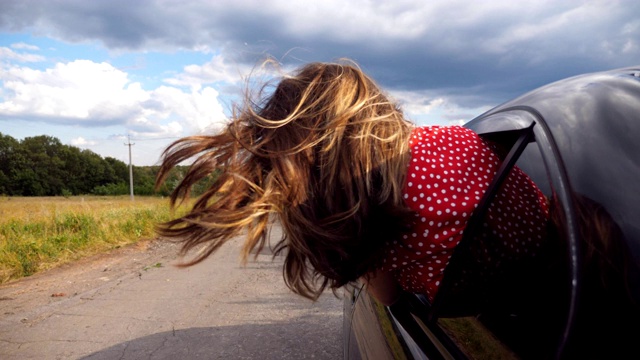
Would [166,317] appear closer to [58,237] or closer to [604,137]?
[604,137]

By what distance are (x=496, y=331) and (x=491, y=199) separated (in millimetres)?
322

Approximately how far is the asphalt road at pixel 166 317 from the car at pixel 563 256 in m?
1.49

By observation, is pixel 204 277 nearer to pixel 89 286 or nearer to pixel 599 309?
pixel 89 286

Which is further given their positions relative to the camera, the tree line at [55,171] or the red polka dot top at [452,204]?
the tree line at [55,171]

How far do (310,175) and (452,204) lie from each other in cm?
39

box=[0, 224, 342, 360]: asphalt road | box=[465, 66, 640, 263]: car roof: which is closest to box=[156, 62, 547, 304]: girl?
box=[465, 66, 640, 263]: car roof

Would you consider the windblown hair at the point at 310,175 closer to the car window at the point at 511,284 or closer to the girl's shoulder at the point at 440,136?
the girl's shoulder at the point at 440,136

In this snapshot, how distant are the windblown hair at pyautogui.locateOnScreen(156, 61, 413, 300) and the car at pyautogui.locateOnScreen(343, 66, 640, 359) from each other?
0.25 m

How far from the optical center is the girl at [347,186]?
1303 mm

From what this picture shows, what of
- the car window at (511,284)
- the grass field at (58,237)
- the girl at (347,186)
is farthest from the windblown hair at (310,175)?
the grass field at (58,237)

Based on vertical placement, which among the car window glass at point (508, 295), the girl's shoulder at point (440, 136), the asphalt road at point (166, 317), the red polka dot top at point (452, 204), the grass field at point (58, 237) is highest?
the girl's shoulder at point (440, 136)

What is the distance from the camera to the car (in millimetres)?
871

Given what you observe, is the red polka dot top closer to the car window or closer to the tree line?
the car window

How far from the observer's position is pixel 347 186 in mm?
1334
